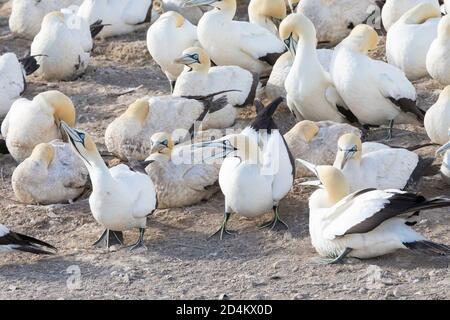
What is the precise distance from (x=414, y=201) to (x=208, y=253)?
1.51 metres

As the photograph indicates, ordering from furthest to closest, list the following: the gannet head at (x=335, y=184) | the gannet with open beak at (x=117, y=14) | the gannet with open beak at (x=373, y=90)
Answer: the gannet with open beak at (x=117, y=14)
the gannet with open beak at (x=373, y=90)
the gannet head at (x=335, y=184)

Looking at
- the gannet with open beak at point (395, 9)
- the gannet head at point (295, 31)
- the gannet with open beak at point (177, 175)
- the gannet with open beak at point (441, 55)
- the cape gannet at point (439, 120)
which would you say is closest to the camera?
the gannet with open beak at point (177, 175)

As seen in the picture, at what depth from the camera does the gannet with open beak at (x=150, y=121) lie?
416 inches

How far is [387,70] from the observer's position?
1081cm

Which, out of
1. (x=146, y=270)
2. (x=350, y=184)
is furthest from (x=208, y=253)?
(x=350, y=184)

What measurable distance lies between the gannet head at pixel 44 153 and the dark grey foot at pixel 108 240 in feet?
3.41

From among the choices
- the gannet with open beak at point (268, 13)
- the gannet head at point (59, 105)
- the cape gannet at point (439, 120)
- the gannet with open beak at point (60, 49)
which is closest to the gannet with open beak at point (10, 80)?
the gannet with open beak at point (60, 49)

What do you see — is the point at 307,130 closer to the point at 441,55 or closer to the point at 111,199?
the point at 441,55

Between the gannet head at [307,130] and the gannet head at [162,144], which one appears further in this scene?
the gannet head at [307,130]

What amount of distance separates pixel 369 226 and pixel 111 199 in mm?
1858

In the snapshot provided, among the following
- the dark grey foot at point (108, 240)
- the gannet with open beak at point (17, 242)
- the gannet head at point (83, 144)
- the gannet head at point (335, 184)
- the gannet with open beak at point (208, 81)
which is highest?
the gannet head at point (83, 144)

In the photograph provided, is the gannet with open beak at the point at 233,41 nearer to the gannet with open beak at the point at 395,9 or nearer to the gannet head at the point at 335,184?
the gannet with open beak at the point at 395,9

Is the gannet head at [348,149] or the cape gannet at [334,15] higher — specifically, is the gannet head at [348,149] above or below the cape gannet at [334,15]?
above

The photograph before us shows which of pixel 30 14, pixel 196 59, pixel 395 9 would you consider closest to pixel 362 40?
pixel 196 59
